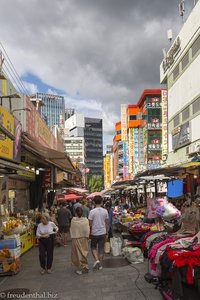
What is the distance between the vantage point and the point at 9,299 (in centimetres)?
703

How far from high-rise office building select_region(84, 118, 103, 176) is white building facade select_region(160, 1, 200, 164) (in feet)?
488

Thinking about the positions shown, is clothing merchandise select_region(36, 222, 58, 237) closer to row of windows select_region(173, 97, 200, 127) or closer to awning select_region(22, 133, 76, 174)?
awning select_region(22, 133, 76, 174)

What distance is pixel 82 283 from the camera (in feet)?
25.7

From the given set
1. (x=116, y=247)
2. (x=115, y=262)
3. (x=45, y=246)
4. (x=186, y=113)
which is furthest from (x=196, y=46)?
(x=45, y=246)

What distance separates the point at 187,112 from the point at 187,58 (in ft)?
13.3

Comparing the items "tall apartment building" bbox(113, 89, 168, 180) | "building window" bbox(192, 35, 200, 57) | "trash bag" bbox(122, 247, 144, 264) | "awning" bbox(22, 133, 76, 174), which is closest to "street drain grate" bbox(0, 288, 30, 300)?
"trash bag" bbox(122, 247, 144, 264)

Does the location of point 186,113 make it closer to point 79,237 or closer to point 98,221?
point 98,221

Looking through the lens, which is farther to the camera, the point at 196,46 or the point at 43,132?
the point at 43,132

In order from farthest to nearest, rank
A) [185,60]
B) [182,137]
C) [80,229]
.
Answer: [182,137] → [185,60] → [80,229]

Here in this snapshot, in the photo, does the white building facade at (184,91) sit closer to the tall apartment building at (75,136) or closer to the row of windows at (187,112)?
the row of windows at (187,112)

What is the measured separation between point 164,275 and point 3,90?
13.3 m

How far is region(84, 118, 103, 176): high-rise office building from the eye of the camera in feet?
606

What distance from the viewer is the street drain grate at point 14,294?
7135mm

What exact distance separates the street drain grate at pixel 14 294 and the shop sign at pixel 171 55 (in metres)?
26.0
